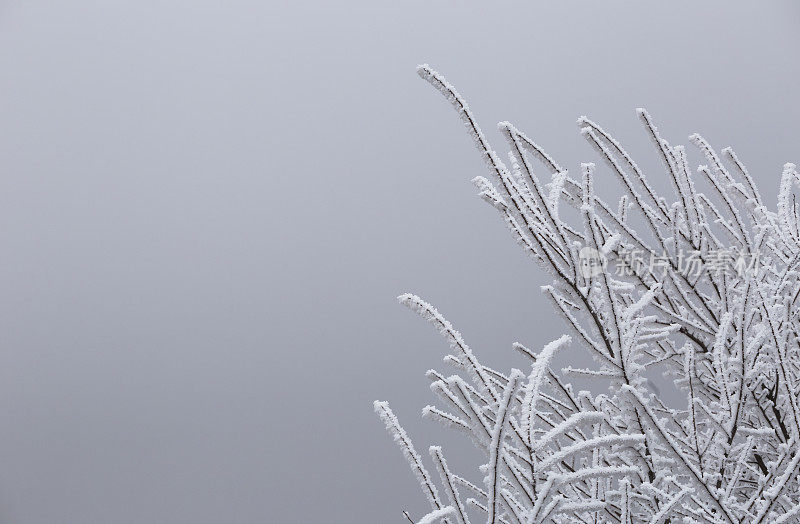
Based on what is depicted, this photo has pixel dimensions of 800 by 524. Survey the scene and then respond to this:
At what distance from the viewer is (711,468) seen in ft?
6.19

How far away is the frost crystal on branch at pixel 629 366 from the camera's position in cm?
134

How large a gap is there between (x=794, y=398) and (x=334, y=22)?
35135 millimetres

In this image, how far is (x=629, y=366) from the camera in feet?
5.32

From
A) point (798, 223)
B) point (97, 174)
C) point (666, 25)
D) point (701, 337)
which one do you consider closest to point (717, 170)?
point (798, 223)

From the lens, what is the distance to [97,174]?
4075cm

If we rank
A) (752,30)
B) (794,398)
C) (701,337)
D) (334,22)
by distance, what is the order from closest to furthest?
(794,398), (701,337), (752,30), (334,22)

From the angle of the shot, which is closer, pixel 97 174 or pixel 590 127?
pixel 590 127

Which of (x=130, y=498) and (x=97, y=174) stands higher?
(x=97, y=174)

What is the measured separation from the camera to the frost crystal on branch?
52.9 inches

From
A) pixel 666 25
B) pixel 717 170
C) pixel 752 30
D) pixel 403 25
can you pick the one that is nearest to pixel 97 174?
pixel 403 25

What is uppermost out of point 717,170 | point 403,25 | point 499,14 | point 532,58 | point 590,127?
point 403,25

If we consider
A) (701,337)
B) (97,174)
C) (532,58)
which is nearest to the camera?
(701,337)

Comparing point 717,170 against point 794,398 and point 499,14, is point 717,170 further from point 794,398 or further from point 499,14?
point 499,14

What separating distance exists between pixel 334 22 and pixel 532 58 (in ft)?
35.0
